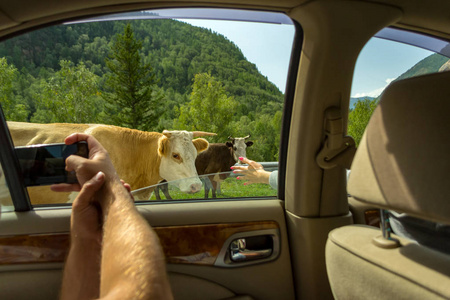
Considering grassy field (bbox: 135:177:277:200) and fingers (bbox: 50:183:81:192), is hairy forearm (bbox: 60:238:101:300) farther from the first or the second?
grassy field (bbox: 135:177:277:200)

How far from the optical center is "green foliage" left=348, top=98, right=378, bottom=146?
5.93 ft

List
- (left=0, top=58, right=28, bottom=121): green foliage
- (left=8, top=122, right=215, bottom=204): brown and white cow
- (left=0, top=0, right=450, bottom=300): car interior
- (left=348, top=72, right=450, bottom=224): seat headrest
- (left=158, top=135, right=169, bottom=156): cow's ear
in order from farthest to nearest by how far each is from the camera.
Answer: (left=158, top=135, right=169, bottom=156): cow's ear < (left=8, top=122, right=215, bottom=204): brown and white cow < (left=0, top=58, right=28, bottom=121): green foliage < (left=0, top=0, right=450, bottom=300): car interior < (left=348, top=72, right=450, bottom=224): seat headrest

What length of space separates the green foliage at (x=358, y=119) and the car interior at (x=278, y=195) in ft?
0.05

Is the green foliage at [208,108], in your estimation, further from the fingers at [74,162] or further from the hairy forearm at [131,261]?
the hairy forearm at [131,261]

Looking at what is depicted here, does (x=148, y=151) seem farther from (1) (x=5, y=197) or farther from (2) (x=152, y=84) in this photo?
(1) (x=5, y=197)

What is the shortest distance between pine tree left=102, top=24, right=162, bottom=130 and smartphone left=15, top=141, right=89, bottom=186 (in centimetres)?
53

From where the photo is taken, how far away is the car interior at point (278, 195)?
4.87 feet

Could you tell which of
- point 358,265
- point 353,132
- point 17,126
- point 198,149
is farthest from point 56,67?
point 358,265

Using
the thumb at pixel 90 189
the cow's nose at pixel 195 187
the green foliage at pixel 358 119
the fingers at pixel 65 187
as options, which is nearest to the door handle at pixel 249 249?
the cow's nose at pixel 195 187

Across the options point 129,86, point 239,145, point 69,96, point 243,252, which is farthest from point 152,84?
A: point 243,252

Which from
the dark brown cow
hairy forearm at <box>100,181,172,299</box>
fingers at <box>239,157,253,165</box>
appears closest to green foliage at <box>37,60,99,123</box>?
the dark brown cow

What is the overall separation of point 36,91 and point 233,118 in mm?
1205

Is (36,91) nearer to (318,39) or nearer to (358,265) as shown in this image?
(318,39)

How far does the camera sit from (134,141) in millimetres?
3061
